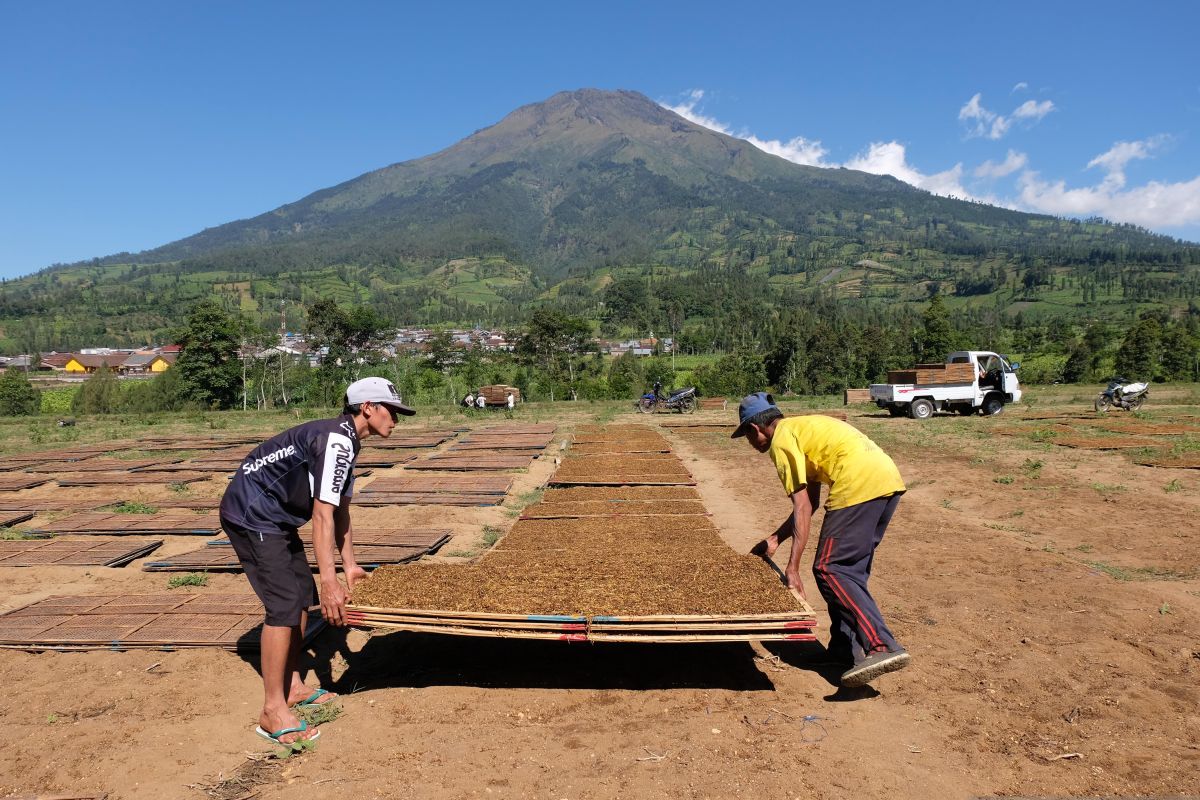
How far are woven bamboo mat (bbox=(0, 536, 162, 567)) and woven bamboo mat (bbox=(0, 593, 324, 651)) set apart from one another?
135 cm

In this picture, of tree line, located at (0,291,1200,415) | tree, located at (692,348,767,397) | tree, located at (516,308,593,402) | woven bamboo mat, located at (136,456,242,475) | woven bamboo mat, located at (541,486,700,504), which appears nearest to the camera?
woven bamboo mat, located at (541,486,700,504)

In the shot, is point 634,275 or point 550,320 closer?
point 550,320

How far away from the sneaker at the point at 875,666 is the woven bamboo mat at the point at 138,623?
128 inches

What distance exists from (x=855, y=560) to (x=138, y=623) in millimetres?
4756

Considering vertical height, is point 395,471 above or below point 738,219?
below

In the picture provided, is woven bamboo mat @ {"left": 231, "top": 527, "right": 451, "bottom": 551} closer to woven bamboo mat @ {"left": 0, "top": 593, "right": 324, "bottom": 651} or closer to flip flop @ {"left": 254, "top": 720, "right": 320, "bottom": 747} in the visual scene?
woven bamboo mat @ {"left": 0, "top": 593, "right": 324, "bottom": 651}

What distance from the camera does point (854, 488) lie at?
3516mm

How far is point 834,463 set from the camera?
356 cm

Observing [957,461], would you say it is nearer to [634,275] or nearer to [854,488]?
[854,488]

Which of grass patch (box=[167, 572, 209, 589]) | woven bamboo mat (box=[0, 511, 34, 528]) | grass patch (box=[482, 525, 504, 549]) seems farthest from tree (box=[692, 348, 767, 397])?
grass patch (box=[167, 572, 209, 589])

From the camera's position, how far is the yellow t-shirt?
352 cm

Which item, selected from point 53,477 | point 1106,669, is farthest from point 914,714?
point 53,477

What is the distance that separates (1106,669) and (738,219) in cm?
20581

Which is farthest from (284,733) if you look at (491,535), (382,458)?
(382,458)
